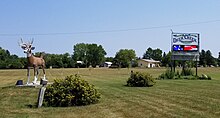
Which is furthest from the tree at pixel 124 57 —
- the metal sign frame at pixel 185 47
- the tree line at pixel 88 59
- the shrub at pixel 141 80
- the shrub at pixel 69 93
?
the shrub at pixel 69 93

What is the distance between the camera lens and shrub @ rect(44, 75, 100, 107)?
49.5 feet

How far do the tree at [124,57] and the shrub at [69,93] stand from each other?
136751 millimetres

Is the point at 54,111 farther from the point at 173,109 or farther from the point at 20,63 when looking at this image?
the point at 20,63

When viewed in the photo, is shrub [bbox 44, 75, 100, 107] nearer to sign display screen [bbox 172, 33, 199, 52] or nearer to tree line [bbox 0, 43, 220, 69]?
sign display screen [bbox 172, 33, 199, 52]

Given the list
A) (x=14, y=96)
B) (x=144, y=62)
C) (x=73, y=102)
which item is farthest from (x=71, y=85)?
(x=144, y=62)

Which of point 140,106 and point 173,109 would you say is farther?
point 140,106

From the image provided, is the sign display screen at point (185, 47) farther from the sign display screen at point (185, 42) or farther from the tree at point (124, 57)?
the tree at point (124, 57)

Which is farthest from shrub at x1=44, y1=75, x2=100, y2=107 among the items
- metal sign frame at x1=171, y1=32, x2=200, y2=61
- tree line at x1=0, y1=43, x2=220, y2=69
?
tree line at x1=0, y1=43, x2=220, y2=69

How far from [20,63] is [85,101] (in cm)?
11524

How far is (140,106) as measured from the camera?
14.5 metres

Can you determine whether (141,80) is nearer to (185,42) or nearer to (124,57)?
(185,42)

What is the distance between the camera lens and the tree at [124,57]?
509 ft

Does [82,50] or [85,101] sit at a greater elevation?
[82,50]

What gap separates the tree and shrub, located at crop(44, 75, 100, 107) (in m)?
137
